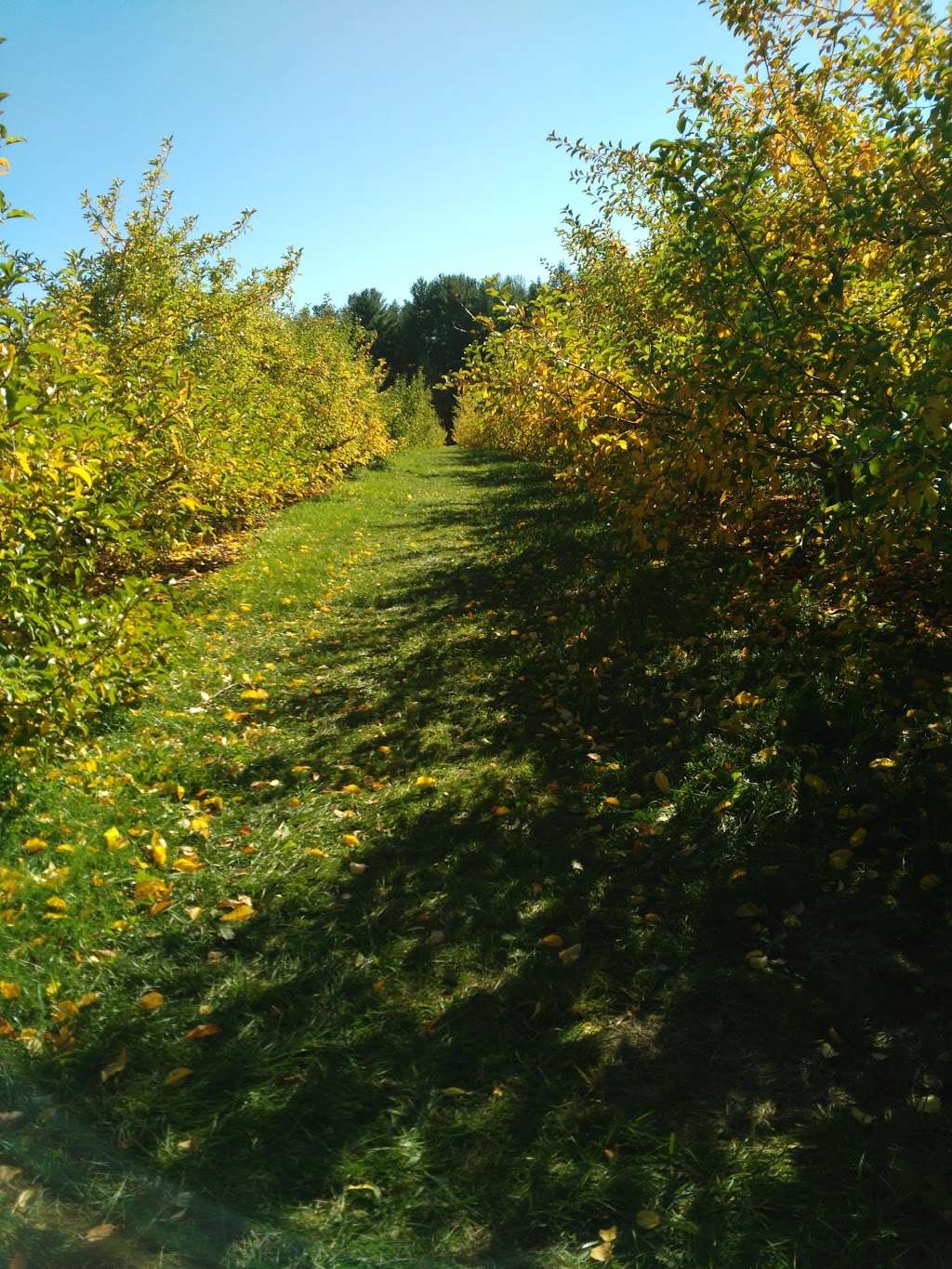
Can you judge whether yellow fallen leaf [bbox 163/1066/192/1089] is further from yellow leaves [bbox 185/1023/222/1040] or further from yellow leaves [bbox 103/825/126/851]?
yellow leaves [bbox 103/825/126/851]

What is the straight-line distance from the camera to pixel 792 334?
3.63m

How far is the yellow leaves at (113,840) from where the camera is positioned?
347 cm

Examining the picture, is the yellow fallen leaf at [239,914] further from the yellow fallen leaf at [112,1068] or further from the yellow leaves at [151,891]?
the yellow fallen leaf at [112,1068]

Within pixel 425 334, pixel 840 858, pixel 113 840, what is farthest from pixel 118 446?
pixel 425 334

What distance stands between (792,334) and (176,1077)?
3.66 meters

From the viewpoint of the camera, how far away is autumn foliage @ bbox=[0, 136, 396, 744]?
3.74 metres

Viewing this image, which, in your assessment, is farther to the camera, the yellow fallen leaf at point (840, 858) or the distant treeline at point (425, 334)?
the distant treeline at point (425, 334)

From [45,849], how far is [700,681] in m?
3.60

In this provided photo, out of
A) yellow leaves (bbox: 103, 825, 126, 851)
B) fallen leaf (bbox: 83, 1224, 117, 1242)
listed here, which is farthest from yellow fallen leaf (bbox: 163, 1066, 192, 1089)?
yellow leaves (bbox: 103, 825, 126, 851)

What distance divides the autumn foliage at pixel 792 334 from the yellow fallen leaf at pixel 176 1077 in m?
2.80

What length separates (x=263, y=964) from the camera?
9.60 ft

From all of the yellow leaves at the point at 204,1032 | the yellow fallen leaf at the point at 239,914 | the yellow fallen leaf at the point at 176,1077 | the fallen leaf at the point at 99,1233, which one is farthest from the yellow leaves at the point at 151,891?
the fallen leaf at the point at 99,1233

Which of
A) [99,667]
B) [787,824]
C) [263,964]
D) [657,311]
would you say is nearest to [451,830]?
[263,964]

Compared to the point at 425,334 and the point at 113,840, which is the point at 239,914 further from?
the point at 425,334
